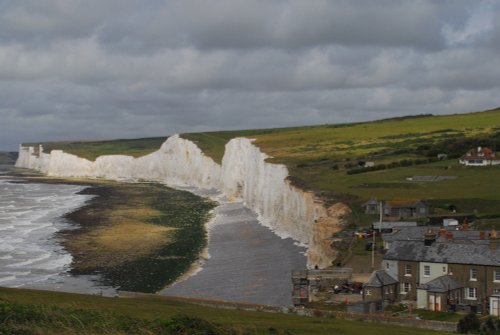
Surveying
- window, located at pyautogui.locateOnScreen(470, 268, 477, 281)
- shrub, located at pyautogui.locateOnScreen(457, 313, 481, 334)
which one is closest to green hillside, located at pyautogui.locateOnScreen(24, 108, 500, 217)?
window, located at pyautogui.locateOnScreen(470, 268, 477, 281)

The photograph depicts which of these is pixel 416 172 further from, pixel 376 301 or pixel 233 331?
pixel 233 331

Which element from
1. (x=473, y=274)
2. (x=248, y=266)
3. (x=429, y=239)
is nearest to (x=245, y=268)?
(x=248, y=266)

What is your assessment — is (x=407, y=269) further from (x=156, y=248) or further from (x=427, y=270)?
(x=156, y=248)

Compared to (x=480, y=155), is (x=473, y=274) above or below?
below

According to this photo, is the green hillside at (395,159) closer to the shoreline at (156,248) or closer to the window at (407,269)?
the shoreline at (156,248)

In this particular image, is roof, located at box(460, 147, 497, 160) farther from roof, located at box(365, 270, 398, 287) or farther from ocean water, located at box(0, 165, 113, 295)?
roof, located at box(365, 270, 398, 287)

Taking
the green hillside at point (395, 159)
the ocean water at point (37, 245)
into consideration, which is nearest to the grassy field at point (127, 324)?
the ocean water at point (37, 245)

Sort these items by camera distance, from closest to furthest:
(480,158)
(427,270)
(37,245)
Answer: (427,270) → (37,245) → (480,158)
